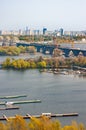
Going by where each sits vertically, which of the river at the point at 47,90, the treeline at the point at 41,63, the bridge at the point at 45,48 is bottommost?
the bridge at the point at 45,48

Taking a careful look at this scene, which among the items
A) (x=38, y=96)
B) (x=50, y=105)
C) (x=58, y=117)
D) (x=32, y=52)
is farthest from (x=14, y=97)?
(x=32, y=52)

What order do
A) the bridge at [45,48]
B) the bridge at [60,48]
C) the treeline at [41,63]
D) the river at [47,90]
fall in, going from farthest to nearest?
the bridge at [45,48], the bridge at [60,48], the treeline at [41,63], the river at [47,90]

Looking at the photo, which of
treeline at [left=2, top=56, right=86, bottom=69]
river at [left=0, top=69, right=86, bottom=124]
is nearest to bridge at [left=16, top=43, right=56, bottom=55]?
treeline at [left=2, top=56, right=86, bottom=69]

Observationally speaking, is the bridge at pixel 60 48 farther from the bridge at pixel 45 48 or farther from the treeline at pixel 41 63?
the treeline at pixel 41 63

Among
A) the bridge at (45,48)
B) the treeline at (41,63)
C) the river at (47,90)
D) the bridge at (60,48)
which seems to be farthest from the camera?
the bridge at (45,48)

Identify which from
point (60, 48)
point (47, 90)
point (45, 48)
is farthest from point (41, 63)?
point (45, 48)

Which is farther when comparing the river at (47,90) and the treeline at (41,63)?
the treeline at (41,63)

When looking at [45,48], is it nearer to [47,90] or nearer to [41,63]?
[41,63]

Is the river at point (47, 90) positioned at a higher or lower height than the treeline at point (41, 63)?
higher

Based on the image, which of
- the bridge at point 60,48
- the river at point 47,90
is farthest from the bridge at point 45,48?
the river at point 47,90
